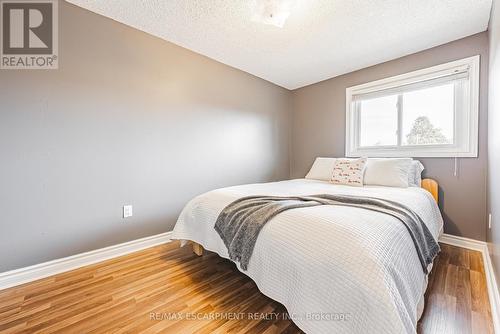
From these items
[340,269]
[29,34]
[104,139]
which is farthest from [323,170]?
[29,34]

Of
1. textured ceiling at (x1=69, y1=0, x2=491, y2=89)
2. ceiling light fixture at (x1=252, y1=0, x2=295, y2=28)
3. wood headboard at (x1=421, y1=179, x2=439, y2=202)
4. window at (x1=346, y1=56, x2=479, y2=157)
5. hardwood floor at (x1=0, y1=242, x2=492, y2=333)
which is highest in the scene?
textured ceiling at (x1=69, y1=0, x2=491, y2=89)

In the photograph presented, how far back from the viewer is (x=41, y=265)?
161cm

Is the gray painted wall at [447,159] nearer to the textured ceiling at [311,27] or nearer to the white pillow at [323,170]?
the textured ceiling at [311,27]

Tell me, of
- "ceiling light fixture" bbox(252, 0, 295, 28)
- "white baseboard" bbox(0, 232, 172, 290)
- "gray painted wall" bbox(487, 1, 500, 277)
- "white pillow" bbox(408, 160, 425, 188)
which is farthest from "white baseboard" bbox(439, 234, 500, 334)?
"white baseboard" bbox(0, 232, 172, 290)

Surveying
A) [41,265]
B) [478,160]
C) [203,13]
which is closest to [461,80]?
[478,160]

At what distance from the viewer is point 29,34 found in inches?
64.3

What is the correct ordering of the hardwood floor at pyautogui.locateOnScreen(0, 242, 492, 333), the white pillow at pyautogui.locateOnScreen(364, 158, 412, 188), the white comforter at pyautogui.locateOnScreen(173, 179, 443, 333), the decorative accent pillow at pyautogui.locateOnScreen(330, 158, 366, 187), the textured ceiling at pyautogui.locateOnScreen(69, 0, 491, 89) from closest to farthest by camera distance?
the white comforter at pyautogui.locateOnScreen(173, 179, 443, 333) → the hardwood floor at pyautogui.locateOnScreen(0, 242, 492, 333) → the textured ceiling at pyautogui.locateOnScreen(69, 0, 491, 89) → the white pillow at pyautogui.locateOnScreen(364, 158, 412, 188) → the decorative accent pillow at pyautogui.locateOnScreen(330, 158, 366, 187)

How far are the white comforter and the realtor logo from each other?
2.18m

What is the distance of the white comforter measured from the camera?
0.76 m

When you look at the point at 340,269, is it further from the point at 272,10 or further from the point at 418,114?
the point at 418,114

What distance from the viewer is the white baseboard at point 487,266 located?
45.5 inches

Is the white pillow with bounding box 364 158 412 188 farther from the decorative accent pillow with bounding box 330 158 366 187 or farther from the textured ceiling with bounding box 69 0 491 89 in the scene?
the textured ceiling with bounding box 69 0 491 89

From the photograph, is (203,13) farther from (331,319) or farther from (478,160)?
(478,160)

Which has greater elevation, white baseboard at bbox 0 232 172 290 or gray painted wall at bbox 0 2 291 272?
gray painted wall at bbox 0 2 291 272
